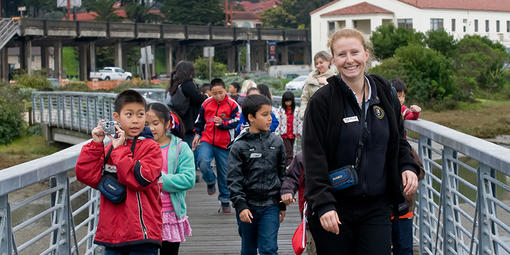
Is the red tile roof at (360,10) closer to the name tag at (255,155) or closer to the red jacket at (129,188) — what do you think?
the name tag at (255,155)

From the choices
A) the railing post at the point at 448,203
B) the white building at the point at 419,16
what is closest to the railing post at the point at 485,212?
the railing post at the point at 448,203

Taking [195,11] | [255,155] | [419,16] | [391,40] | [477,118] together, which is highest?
[195,11]

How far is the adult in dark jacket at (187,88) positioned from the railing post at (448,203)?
4.89 meters

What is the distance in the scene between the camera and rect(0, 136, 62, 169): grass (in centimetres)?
2627

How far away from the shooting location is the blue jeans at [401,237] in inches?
218

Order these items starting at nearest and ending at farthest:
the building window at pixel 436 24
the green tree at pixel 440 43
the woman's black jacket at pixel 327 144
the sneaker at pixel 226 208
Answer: the woman's black jacket at pixel 327 144 < the sneaker at pixel 226 208 < the green tree at pixel 440 43 < the building window at pixel 436 24

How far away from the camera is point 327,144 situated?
372cm

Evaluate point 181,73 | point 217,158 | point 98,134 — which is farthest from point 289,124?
point 98,134

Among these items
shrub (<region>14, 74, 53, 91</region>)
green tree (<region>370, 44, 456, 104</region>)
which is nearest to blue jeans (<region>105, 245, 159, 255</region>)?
green tree (<region>370, 44, 456, 104</region>)

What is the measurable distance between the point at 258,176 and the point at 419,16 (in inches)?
3147

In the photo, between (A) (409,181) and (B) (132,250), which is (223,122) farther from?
(A) (409,181)

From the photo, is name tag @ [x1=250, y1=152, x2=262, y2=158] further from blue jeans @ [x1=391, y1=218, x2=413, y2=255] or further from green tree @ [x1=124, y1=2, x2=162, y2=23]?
green tree @ [x1=124, y1=2, x2=162, y2=23]

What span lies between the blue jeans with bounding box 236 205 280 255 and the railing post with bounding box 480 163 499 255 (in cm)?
166

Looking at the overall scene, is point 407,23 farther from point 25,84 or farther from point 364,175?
point 364,175
